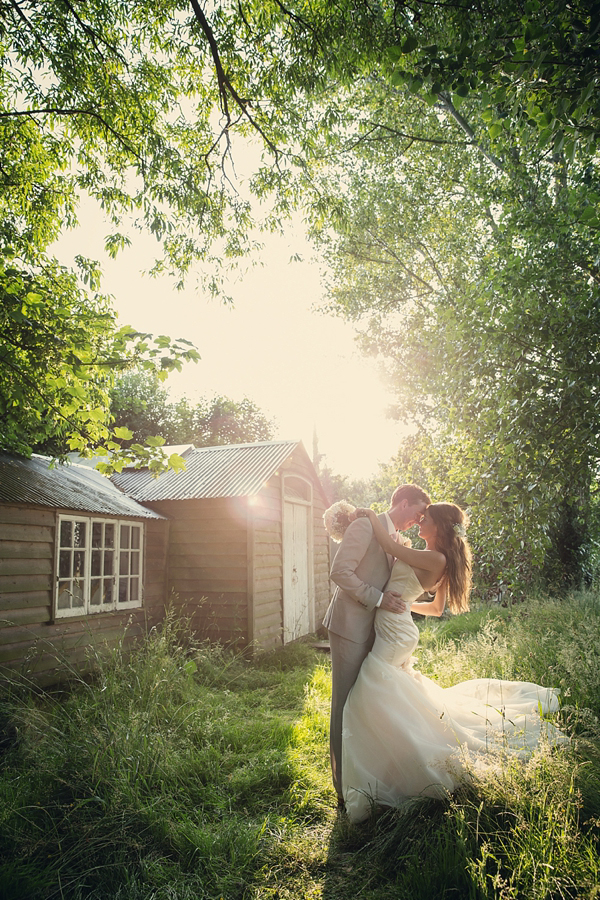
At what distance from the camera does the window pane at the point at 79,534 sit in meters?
7.31

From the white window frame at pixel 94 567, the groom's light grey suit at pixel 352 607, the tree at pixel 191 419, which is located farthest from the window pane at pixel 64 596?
the tree at pixel 191 419

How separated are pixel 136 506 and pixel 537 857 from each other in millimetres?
7871

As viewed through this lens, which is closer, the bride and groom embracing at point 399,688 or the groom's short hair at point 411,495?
the bride and groom embracing at point 399,688

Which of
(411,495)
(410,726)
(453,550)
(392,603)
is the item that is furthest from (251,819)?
(411,495)

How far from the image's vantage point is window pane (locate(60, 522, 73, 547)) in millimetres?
7094

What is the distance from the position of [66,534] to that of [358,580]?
5253 mm

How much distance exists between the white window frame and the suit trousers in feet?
15.2

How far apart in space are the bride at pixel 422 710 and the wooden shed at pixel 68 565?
3280mm

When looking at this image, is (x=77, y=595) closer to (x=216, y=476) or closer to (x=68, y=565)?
(x=68, y=565)

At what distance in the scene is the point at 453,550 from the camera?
3629mm

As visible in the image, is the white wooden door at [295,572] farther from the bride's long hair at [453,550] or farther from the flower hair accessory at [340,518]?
the bride's long hair at [453,550]

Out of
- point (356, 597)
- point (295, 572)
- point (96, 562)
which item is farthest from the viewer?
point (295, 572)

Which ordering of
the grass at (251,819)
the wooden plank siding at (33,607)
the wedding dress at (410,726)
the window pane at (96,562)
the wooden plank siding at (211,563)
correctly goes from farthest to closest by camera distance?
the wooden plank siding at (211,563)
the window pane at (96,562)
the wooden plank siding at (33,607)
the wedding dress at (410,726)
the grass at (251,819)

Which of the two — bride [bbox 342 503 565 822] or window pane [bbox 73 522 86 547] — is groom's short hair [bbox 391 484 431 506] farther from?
window pane [bbox 73 522 86 547]
